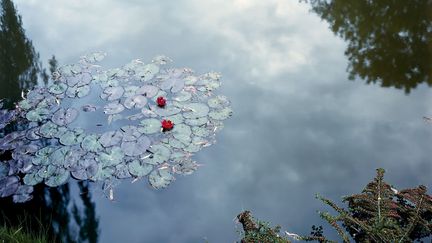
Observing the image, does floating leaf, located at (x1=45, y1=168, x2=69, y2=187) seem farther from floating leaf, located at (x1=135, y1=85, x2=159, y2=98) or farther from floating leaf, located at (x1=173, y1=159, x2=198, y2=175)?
floating leaf, located at (x1=135, y1=85, x2=159, y2=98)

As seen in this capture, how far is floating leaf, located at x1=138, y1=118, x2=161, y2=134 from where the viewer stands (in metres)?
4.04

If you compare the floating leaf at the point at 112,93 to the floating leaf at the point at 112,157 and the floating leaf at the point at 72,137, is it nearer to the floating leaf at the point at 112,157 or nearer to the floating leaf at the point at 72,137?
the floating leaf at the point at 72,137

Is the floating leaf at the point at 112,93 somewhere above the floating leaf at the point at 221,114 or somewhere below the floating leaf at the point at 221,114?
above

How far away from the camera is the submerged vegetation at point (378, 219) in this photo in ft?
8.18

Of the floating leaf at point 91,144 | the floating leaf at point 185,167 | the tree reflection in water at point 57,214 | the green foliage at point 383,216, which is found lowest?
the green foliage at point 383,216

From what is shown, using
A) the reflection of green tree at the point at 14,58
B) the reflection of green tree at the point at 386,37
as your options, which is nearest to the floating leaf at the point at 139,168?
the reflection of green tree at the point at 14,58

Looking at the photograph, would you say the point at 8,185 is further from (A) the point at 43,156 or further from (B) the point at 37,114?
(B) the point at 37,114

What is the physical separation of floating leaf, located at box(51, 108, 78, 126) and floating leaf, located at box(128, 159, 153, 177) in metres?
0.93

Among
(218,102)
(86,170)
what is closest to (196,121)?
(218,102)

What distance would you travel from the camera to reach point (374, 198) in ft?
8.95

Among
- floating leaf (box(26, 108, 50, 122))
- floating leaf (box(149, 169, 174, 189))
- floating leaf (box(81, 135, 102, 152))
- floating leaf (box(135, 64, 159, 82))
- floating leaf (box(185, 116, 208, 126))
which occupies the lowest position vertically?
floating leaf (box(149, 169, 174, 189))

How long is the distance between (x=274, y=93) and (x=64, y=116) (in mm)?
2138

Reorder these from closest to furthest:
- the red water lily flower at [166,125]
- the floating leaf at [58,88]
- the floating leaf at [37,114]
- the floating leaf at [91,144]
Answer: the floating leaf at [91,144] < the red water lily flower at [166,125] < the floating leaf at [37,114] < the floating leaf at [58,88]

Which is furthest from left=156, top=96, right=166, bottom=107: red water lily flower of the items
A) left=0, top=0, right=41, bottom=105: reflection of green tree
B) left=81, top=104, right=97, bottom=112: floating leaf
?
left=0, top=0, right=41, bottom=105: reflection of green tree
